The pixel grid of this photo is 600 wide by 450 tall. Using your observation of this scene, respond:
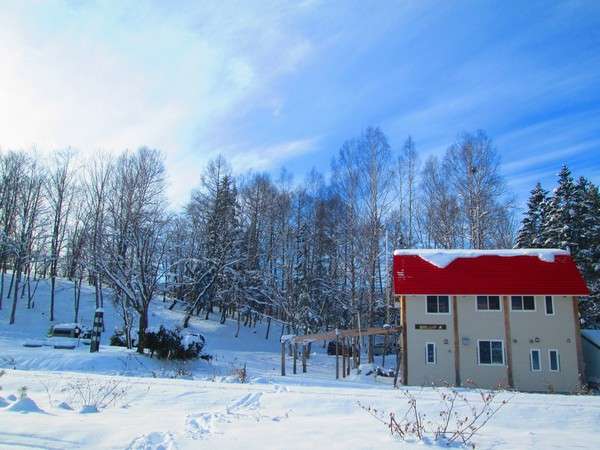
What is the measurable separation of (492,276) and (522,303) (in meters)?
1.96

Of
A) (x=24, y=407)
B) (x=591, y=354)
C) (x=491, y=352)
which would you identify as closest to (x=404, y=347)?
(x=491, y=352)

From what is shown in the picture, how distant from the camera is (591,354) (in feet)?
82.1

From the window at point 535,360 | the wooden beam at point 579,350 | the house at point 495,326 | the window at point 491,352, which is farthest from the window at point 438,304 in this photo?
the wooden beam at point 579,350

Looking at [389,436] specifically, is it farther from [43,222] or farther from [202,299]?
[43,222]

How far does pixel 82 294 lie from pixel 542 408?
134ft

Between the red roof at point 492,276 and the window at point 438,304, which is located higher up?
the red roof at point 492,276

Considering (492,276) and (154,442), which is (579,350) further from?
(154,442)

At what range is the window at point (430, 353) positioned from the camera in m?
23.9

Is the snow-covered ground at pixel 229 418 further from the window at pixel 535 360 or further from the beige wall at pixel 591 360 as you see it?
the beige wall at pixel 591 360

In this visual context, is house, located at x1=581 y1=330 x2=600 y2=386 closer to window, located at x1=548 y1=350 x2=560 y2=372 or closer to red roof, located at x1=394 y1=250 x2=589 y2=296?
window, located at x1=548 y1=350 x2=560 y2=372

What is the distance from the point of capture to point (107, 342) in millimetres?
32000

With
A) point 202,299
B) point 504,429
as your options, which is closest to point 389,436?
point 504,429

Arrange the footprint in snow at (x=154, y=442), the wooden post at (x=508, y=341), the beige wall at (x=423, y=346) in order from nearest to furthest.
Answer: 1. the footprint in snow at (x=154, y=442)
2. the wooden post at (x=508, y=341)
3. the beige wall at (x=423, y=346)

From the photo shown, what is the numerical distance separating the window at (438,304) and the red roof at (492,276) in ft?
2.13
